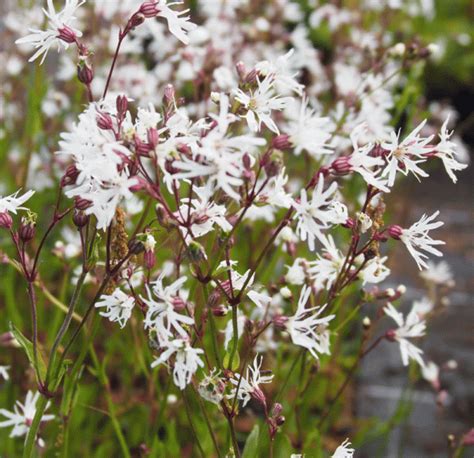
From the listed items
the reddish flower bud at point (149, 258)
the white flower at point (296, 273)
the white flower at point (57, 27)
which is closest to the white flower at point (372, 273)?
the white flower at point (296, 273)

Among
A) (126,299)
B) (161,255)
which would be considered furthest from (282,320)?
(161,255)

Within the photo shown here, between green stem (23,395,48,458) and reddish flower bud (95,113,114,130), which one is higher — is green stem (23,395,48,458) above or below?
below

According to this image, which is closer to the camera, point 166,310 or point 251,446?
point 166,310

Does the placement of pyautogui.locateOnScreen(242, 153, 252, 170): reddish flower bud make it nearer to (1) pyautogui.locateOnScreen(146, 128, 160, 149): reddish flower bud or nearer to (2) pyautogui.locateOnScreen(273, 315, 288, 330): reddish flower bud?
(1) pyautogui.locateOnScreen(146, 128, 160, 149): reddish flower bud

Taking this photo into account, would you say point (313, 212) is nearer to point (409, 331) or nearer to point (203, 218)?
point (203, 218)

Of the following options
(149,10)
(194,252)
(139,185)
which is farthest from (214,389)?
(149,10)

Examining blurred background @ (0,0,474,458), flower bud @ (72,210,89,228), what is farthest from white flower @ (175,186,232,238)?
blurred background @ (0,0,474,458)

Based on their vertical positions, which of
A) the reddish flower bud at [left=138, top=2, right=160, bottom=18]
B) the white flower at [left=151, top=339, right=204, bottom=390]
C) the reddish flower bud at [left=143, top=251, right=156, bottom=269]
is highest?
the reddish flower bud at [left=138, top=2, right=160, bottom=18]

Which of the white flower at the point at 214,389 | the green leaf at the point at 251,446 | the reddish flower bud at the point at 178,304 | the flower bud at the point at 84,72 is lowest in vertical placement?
the green leaf at the point at 251,446

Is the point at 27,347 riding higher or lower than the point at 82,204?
lower

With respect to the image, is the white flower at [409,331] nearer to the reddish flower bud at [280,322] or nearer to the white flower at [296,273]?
the white flower at [296,273]

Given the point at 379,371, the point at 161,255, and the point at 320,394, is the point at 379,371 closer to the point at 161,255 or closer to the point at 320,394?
the point at 320,394
